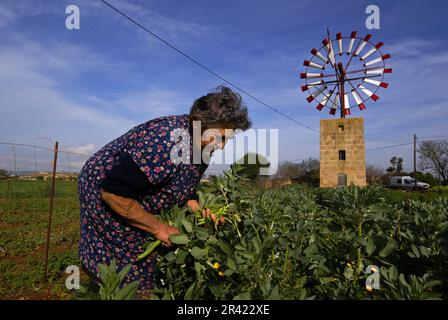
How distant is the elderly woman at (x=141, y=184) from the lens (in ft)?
4.70

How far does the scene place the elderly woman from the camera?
56.4 inches

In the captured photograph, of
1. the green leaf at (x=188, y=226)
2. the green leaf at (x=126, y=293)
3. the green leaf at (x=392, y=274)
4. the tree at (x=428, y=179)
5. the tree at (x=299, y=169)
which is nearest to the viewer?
the green leaf at (x=126, y=293)

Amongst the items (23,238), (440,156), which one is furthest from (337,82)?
(440,156)

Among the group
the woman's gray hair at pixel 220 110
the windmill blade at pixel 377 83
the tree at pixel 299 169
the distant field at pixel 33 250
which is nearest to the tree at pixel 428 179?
the tree at pixel 299 169

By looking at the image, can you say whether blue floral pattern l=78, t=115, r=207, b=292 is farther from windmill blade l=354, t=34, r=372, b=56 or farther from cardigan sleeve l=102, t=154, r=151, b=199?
windmill blade l=354, t=34, r=372, b=56

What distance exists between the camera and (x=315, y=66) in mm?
17406

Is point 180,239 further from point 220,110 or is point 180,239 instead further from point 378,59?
point 378,59

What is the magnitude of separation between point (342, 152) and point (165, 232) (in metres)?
17.2

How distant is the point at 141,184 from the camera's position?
1.44 m

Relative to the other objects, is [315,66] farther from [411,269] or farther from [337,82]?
[411,269]

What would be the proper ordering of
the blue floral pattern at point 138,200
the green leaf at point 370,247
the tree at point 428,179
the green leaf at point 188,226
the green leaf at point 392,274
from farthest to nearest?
the tree at point 428,179
the blue floral pattern at point 138,200
the green leaf at point 188,226
the green leaf at point 370,247
the green leaf at point 392,274

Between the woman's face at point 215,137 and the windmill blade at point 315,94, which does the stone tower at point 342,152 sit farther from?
the woman's face at point 215,137

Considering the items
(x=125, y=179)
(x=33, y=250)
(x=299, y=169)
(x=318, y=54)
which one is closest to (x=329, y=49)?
(x=318, y=54)

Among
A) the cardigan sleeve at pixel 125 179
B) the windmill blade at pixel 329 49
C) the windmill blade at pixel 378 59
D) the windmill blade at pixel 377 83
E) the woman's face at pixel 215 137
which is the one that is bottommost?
the cardigan sleeve at pixel 125 179
